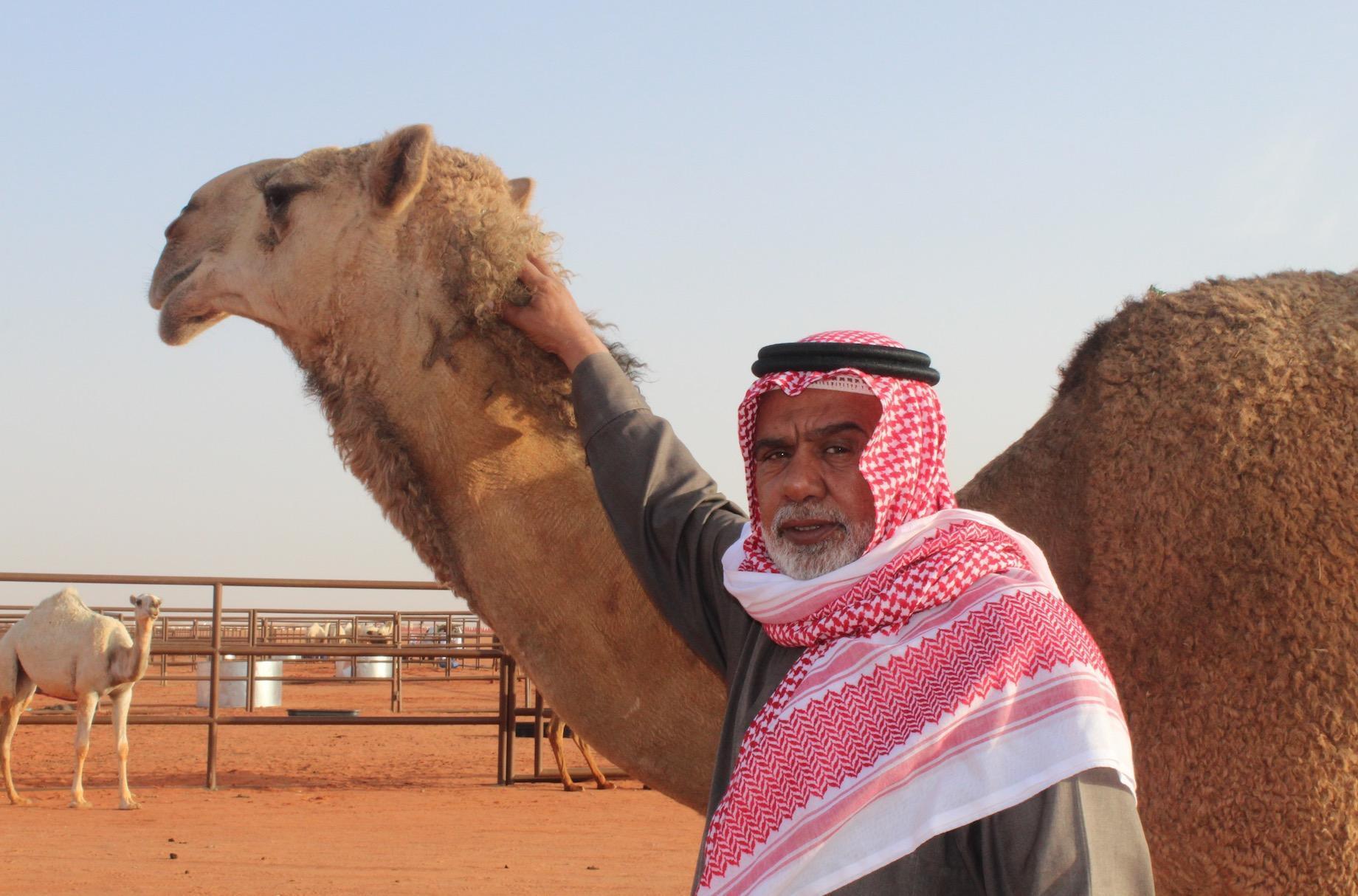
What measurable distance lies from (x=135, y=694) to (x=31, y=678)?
609 inches

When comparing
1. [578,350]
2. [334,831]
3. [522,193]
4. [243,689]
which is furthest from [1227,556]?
[243,689]

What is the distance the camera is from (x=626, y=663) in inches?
115

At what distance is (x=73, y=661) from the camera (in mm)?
10812

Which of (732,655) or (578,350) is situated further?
(578,350)

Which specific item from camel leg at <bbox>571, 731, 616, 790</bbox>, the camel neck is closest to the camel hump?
the camel neck

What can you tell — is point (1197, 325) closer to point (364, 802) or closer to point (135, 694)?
point (364, 802)

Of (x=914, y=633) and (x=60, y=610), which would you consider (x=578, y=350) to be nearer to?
(x=914, y=633)

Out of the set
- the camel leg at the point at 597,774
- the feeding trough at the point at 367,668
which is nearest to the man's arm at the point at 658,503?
the camel leg at the point at 597,774

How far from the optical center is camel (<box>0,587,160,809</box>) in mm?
10758

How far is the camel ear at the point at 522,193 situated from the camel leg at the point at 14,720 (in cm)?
922

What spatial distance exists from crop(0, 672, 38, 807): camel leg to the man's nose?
10481 millimetres

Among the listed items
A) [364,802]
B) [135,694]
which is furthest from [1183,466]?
[135,694]

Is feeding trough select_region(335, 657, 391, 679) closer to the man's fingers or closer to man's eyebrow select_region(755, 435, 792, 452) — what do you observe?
the man's fingers

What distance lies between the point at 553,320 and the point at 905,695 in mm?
1594
